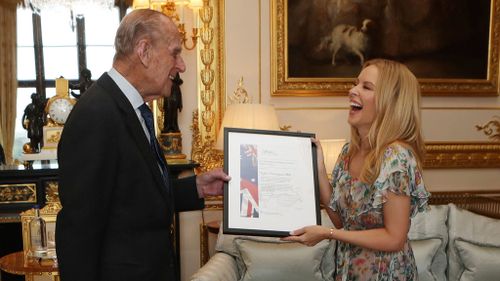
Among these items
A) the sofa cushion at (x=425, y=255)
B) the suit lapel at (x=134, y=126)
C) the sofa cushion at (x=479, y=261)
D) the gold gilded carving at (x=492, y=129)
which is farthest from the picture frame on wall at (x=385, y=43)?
the suit lapel at (x=134, y=126)

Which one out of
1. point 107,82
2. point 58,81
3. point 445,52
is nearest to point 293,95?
point 445,52

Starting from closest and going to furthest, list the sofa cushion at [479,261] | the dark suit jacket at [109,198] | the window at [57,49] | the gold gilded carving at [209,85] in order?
the dark suit jacket at [109,198] < the sofa cushion at [479,261] < the gold gilded carving at [209,85] < the window at [57,49]

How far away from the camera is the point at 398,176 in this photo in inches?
68.7

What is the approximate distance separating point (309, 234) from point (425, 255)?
1.54 meters

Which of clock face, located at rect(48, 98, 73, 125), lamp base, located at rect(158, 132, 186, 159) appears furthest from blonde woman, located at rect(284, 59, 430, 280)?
clock face, located at rect(48, 98, 73, 125)

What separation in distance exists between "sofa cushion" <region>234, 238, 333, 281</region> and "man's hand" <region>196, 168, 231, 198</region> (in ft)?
3.55

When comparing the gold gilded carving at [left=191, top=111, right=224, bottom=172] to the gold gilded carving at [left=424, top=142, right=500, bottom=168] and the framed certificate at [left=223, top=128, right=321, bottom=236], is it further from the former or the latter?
the framed certificate at [left=223, top=128, right=321, bottom=236]

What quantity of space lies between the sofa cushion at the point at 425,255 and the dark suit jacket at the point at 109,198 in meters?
1.99

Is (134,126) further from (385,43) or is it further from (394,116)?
(385,43)

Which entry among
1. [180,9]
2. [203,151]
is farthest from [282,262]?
[180,9]

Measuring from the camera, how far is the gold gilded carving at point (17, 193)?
3875 millimetres

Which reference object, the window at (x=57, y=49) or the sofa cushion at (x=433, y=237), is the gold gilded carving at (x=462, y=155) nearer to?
the sofa cushion at (x=433, y=237)

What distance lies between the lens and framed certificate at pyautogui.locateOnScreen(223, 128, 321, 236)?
6.47 ft

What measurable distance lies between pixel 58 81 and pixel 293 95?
207cm
